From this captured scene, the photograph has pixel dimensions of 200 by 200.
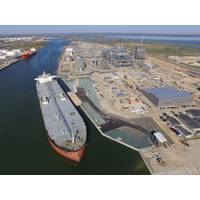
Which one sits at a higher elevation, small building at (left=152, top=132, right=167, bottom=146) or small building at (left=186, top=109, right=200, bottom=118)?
small building at (left=152, top=132, right=167, bottom=146)

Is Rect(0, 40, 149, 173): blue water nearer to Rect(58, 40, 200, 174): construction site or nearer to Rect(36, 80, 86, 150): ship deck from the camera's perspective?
Rect(58, 40, 200, 174): construction site

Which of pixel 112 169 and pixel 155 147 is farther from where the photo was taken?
pixel 155 147

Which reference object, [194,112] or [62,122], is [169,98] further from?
[62,122]

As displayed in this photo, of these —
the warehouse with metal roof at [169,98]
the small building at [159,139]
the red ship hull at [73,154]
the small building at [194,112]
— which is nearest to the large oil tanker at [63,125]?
the red ship hull at [73,154]

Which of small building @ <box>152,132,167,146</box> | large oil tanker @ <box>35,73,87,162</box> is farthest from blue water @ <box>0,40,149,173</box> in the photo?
small building @ <box>152,132,167,146</box>

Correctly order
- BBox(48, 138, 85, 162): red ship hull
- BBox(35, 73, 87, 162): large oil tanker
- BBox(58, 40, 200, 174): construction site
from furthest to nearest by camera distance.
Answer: BBox(58, 40, 200, 174): construction site, BBox(35, 73, 87, 162): large oil tanker, BBox(48, 138, 85, 162): red ship hull

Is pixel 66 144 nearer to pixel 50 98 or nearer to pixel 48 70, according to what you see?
pixel 50 98

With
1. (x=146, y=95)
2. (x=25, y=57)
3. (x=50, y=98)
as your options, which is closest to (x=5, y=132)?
(x=50, y=98)

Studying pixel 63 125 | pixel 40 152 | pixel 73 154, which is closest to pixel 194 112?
pixel 63 125
